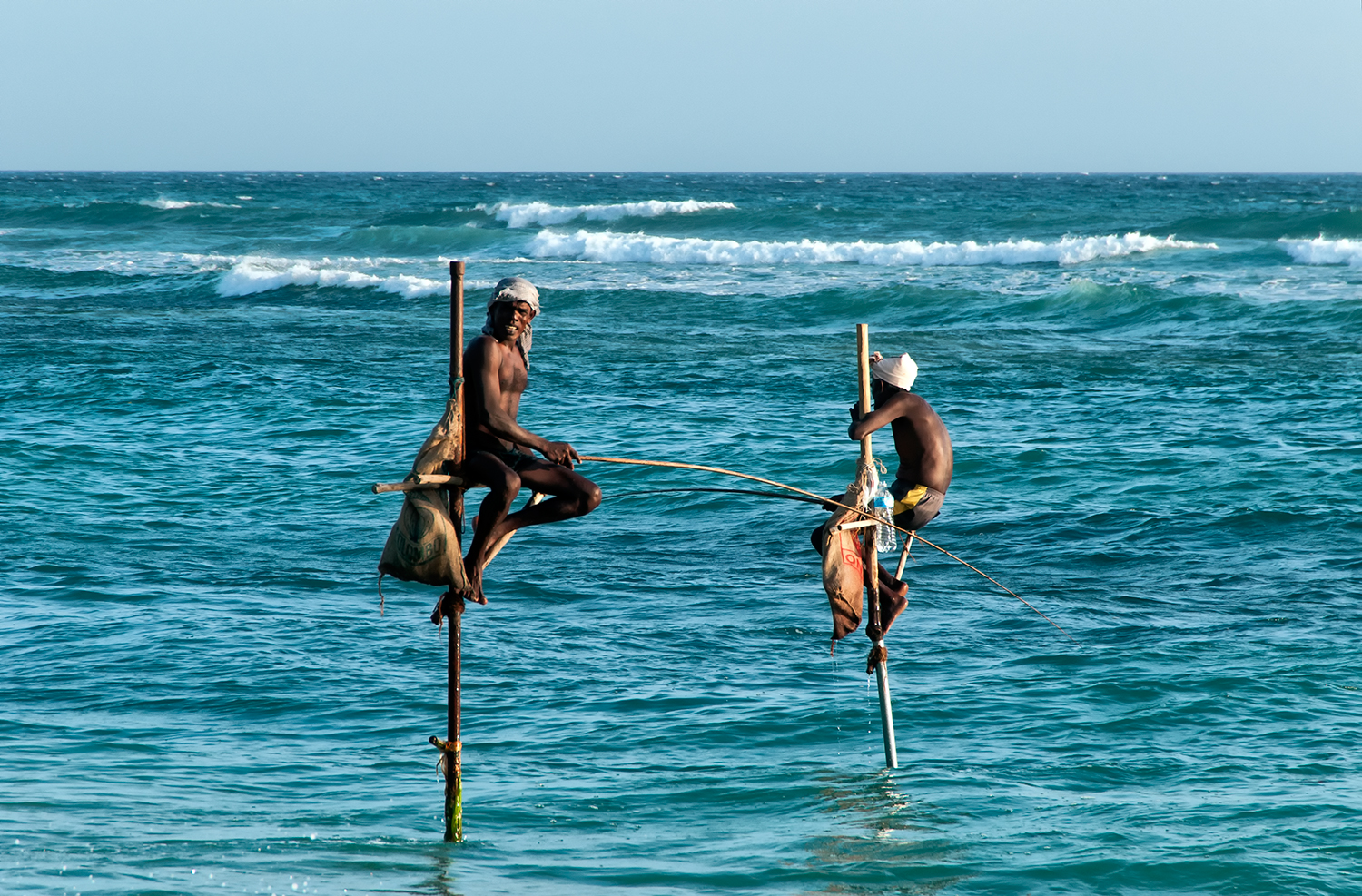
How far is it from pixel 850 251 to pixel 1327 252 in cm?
1215

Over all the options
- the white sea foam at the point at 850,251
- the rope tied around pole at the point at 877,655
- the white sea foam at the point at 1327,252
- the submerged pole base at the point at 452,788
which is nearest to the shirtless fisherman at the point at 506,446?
the submerged pole base at the point at 452,788

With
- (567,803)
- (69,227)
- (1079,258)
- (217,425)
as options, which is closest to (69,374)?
(217,425)

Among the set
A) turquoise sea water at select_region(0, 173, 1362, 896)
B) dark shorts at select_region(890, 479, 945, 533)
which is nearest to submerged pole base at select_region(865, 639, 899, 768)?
turquoise sea water at select_region(0, 173, 1362, 896)

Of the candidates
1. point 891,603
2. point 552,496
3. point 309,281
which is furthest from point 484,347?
point 309,281

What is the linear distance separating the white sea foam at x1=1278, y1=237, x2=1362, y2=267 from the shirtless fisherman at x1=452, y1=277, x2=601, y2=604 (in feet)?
105

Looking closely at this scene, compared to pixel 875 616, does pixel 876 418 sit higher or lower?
higher

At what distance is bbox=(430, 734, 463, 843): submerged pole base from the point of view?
6289 mm

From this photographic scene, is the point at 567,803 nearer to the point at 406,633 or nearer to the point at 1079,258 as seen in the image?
the point at 406,633

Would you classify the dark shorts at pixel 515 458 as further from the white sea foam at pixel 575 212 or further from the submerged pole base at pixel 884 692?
the white sea foam at pixel 575 212

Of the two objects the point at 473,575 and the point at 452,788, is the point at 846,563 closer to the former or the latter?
the point at 473,575

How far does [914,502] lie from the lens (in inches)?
280

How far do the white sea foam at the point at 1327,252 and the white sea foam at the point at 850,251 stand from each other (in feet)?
12.1

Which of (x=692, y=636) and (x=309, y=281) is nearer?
(x=692, y=636)

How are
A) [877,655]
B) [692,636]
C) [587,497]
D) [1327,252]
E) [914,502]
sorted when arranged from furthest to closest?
[1327,252], [692,636], [914,502], [877,655], [587,497]
